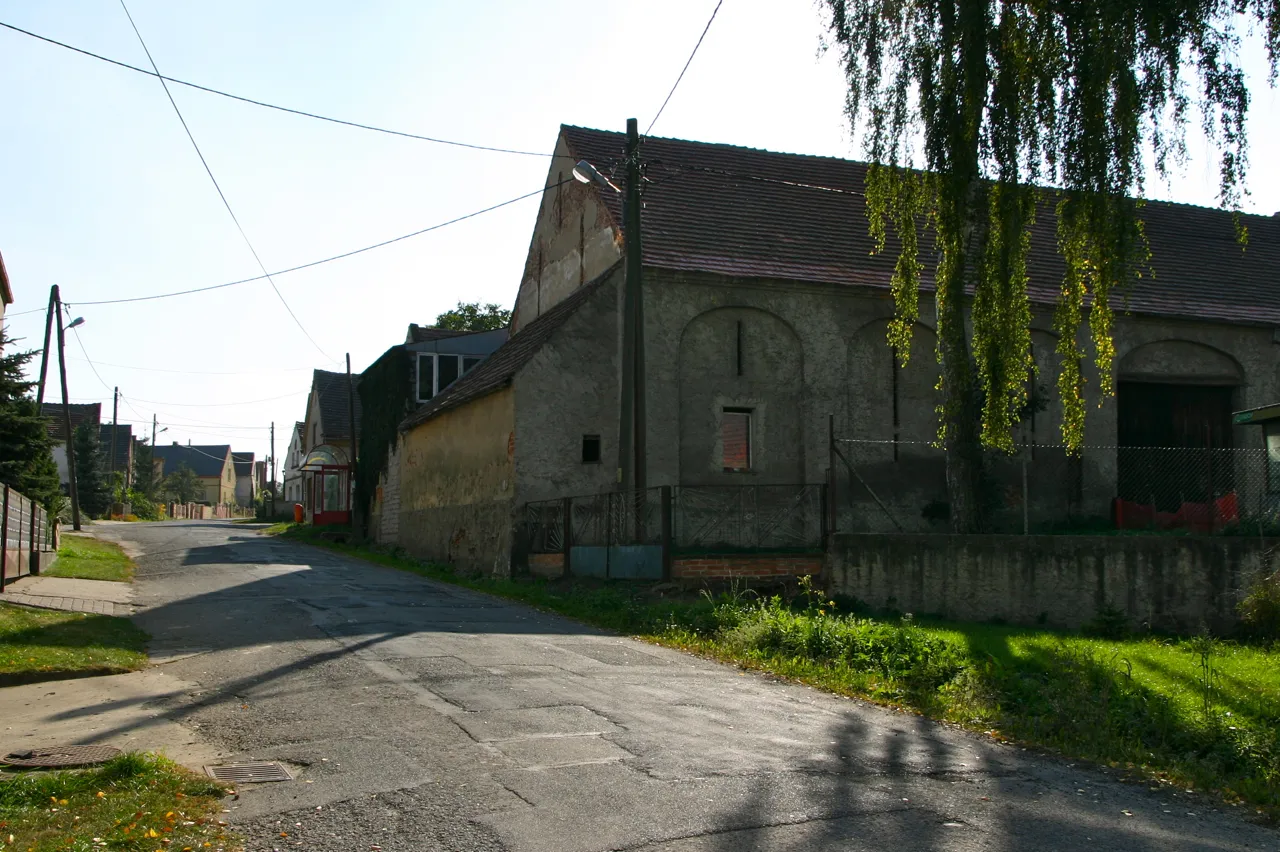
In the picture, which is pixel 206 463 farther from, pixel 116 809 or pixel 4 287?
pixel 116 809

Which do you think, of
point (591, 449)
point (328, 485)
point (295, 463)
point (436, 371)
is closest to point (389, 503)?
point (436, 371)

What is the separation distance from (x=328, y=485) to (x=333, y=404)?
620 centimetres

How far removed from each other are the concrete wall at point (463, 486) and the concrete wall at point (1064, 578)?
8.39 metres

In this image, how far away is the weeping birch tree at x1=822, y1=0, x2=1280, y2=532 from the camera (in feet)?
45.0

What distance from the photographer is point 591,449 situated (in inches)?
853

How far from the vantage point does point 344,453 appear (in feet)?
150

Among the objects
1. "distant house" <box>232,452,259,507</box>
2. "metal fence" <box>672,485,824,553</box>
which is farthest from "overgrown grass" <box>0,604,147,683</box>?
"distant house" <box>232,452,259,507</box>

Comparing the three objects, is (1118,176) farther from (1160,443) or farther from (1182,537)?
(1160,443)

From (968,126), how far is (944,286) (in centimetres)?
231

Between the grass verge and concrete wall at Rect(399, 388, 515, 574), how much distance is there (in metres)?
6.07

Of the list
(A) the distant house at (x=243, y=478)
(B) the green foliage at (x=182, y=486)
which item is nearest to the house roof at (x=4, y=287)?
(B) the green foliage at (x=182, y=486)

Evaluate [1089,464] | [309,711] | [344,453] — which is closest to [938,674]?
[309,711]

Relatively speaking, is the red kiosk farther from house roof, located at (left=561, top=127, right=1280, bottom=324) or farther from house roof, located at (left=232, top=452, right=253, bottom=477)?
house roof, located at (left=232, top=452, right=253, bottom=477)

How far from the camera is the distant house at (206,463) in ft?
386
